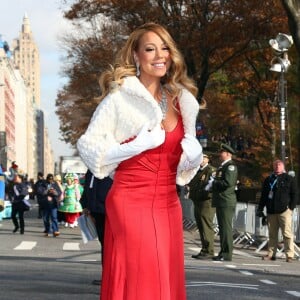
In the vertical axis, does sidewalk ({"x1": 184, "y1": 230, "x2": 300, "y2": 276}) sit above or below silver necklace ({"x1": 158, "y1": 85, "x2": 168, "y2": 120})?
below

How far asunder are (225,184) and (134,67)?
10.6 meters

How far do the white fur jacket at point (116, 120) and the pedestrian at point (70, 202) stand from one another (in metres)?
23.7

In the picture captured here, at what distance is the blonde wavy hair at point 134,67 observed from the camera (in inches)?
219

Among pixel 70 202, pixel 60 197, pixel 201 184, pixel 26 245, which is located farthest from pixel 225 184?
pixel 70 202

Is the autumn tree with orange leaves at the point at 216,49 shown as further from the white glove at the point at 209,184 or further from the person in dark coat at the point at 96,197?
the person in dark coat at the point at 96,197

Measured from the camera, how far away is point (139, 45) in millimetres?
5602

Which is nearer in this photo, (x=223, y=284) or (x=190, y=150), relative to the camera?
(x=190, y=150)

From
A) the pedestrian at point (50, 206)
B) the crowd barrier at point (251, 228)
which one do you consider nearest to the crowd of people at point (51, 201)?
the pedestrian at point (50, 206)

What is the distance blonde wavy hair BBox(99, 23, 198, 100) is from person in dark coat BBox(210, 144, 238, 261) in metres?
10.3

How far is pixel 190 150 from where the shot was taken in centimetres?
554

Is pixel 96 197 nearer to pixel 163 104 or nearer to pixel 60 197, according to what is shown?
pixel 163 104

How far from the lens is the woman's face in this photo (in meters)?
5.55

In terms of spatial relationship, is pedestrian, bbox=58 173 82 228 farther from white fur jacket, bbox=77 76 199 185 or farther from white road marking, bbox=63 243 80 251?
white fur jacket, bbox=77 76 199 185

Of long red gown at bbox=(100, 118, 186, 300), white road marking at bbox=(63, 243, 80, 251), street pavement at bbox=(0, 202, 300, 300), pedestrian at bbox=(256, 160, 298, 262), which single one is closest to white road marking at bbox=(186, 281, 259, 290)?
street pavement at bbox=(0, 202, 300, 300)
